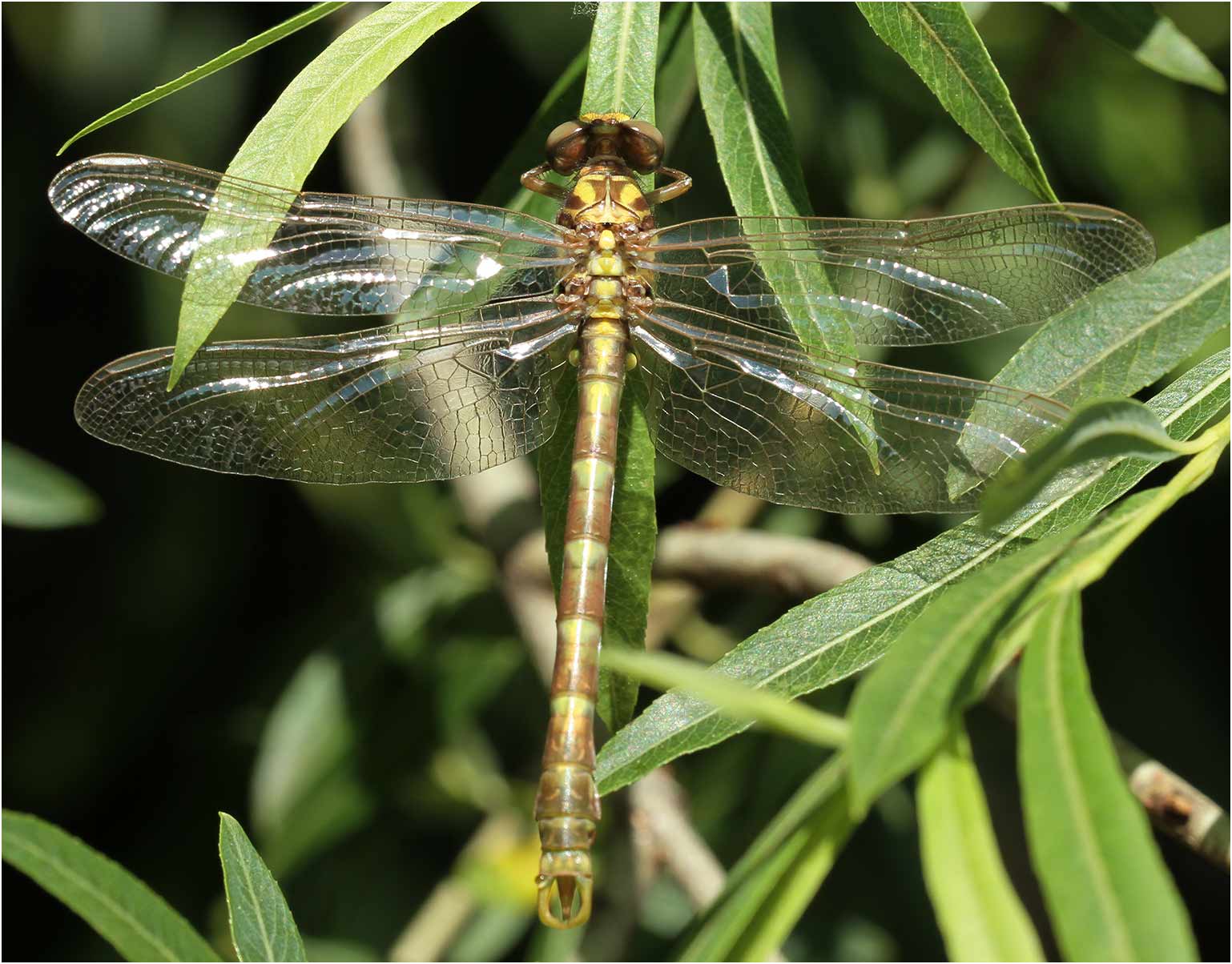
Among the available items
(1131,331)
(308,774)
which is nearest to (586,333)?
(1131,331)

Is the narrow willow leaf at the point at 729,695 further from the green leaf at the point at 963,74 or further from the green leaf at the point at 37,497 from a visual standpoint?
the green leaf at the point at 37,497

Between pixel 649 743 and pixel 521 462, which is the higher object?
pixel 521 462

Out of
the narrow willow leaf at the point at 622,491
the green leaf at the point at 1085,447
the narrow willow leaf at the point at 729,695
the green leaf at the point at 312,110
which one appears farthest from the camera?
the narrow willow leaf at the point at 622,491

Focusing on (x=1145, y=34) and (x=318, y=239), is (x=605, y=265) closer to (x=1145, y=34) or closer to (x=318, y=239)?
(x=318, y=239)

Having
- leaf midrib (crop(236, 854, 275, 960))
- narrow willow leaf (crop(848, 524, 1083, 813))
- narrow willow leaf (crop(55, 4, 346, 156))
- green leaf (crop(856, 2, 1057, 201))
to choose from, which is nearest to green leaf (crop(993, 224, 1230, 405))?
green leaf (crop(856, 2, 1057, 201))

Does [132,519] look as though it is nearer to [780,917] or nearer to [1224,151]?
[780,917]

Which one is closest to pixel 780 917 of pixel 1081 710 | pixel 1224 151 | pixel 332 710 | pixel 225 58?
pixel 1081 710

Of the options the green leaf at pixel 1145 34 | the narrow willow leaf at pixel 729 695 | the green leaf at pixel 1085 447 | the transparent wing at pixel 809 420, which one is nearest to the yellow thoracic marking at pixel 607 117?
the transparent wing at pixel 809 420

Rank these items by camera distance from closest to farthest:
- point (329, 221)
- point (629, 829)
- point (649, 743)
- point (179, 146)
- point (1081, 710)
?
point (1081, 710), point (649, 743), point (329, 221), point (629, 829), point (179, 146)
